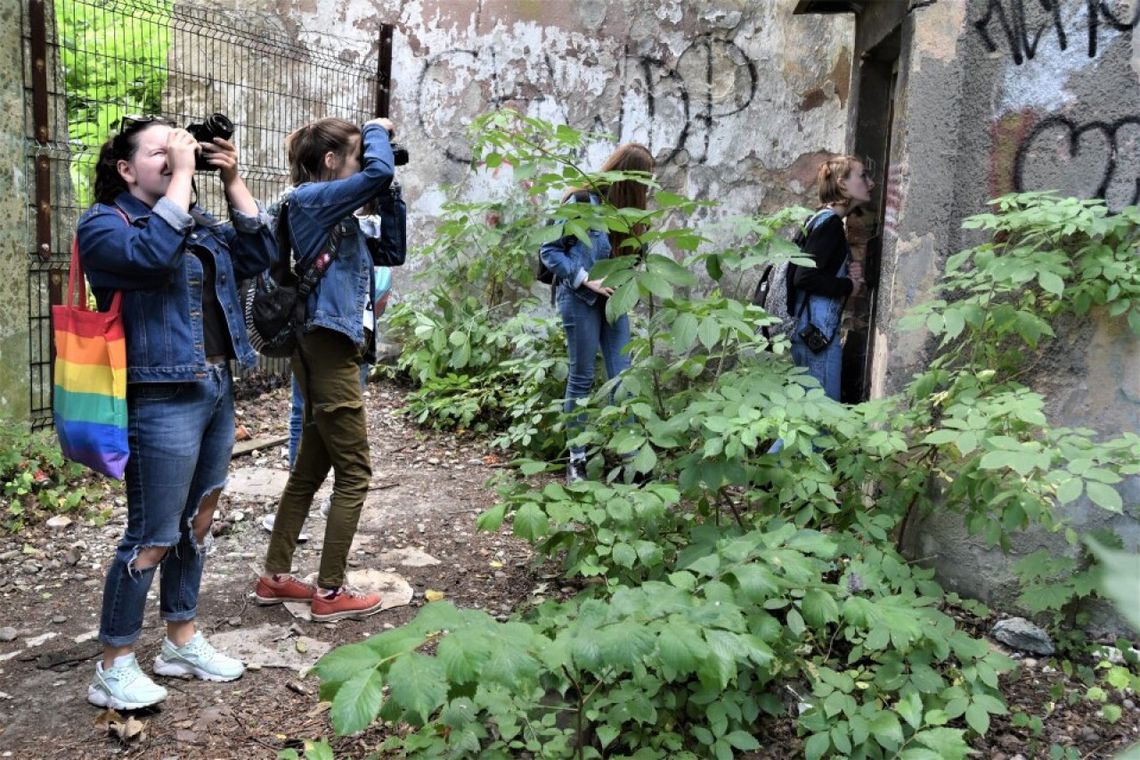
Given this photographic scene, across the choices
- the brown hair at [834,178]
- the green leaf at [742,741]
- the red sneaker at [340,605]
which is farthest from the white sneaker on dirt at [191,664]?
the brown hair at [834,178]

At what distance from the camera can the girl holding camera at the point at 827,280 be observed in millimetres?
4902

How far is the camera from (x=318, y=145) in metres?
3.69

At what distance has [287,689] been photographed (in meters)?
3.23

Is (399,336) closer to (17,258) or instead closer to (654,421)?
(17,258)

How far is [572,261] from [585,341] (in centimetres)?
47

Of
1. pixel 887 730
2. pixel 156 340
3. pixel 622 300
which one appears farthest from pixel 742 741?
pixel 156 340

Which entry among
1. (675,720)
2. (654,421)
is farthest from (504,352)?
(675,720)

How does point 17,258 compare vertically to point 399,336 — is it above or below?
above

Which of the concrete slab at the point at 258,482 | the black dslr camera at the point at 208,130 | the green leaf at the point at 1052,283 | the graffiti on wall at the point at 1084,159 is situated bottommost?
the concrete slab at the point at 258,482

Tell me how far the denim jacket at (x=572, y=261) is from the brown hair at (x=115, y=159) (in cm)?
246

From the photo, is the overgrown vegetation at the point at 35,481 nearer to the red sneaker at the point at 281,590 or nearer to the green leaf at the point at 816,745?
the red sneaker at the point at 281,590

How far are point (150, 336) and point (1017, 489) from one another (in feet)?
→ 8.82

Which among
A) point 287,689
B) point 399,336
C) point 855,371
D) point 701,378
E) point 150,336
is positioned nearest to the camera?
point 150,336

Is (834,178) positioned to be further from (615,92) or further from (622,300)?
(615,92)
